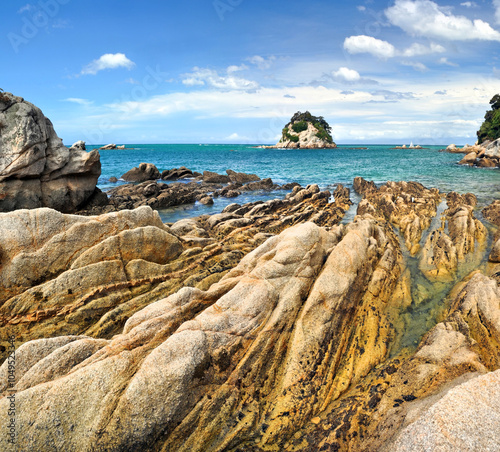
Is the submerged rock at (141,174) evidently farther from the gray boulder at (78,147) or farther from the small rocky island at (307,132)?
the small rocky island at (307,132)

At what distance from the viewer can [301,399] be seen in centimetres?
800

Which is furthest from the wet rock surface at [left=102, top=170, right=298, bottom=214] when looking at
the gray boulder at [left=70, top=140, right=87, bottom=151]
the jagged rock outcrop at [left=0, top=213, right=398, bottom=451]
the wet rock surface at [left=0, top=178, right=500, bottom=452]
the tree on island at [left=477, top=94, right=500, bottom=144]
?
the tree on island at [left=477, top=94, right=500, bottom=144]

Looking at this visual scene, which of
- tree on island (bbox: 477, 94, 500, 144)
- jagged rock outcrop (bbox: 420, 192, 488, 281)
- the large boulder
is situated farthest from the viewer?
tree on island (bbox: 477, 94, 500, 144)

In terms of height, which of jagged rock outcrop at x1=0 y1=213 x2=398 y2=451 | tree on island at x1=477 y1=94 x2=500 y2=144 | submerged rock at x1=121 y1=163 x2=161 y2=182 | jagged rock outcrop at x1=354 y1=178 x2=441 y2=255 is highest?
tree on island at x1=477 y1=94 x2=500 y2=144

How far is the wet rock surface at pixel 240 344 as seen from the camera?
6246 millimetres

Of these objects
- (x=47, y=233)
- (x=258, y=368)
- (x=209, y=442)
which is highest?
(x=47, y=233)

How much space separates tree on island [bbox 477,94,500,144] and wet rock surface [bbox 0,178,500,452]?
112646 mm

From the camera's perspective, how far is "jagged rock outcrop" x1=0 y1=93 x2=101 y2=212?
21.3m

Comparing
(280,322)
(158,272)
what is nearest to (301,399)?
(280,322)

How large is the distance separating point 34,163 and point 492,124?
125 meters

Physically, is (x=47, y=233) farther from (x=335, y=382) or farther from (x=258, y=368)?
(x=335, y=382)

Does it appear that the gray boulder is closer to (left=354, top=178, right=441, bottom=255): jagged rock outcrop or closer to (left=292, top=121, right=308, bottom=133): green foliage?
(left=354, top=178, right=441, bottom=255): jagged rock outcrop

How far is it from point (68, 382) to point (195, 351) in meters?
2.57

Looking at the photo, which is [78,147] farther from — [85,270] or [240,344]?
[240,344]
